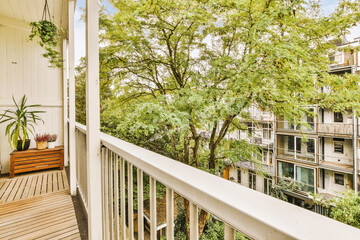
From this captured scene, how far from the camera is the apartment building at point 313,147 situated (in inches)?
150

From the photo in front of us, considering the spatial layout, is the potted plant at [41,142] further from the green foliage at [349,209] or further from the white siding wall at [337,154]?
the white siding wall at [337,154]

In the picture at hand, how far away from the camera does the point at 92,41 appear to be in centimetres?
117

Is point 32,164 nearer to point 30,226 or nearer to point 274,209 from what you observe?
point 30,226

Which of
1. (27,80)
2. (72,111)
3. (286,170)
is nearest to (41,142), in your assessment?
(27,80)

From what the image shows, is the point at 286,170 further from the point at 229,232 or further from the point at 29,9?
the point at 29,9

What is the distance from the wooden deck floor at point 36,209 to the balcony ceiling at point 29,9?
261cm

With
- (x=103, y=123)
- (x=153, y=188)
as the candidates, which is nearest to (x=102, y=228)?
(x=153, y=188)

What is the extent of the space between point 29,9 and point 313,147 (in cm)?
830

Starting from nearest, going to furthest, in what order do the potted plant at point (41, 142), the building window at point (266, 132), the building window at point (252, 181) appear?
the potted plant at point (41, 142), the building window at point (266, 132), the building window at point (252, 181)

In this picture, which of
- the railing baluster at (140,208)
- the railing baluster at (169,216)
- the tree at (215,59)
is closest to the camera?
the railing baluster at (169,216)

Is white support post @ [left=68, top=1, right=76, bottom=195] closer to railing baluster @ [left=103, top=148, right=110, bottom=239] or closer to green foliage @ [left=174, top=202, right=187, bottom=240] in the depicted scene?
railing baluster @ [left=103, top=148, right=110, bottom=239]

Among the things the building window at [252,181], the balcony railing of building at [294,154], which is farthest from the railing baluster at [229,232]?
the building window at [252,181]

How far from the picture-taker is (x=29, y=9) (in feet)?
10.1

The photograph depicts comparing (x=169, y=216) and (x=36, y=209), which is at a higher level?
(x=169, y=216)
